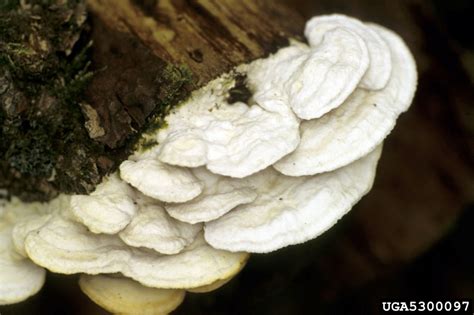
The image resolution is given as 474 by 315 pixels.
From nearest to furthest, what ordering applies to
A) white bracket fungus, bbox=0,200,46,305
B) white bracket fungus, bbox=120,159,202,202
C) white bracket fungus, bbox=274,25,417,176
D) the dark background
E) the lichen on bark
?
white bracket fungus, bbox=120,159,202,202 < white bracket fungus, bbox=274,25,417,176 < white bracket fungus, bbox=0,200,46,305 < the lichen on bark < the dark background

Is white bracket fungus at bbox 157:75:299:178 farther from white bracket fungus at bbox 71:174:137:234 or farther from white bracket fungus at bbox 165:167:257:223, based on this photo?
white bracket fungus at bbox 71:174:137:234

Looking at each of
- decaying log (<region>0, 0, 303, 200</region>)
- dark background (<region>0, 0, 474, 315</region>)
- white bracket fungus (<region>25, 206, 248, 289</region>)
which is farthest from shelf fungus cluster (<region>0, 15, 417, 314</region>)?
dark background (<region>0, 0, 474, 315</region>)

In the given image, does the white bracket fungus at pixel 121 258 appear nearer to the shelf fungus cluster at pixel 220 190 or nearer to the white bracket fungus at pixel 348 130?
the shelf fungus cluster at pixel 220 190

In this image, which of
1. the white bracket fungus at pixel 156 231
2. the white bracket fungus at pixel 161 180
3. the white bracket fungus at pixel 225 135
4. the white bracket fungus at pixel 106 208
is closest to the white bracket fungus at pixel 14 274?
the white bracket fungus at pixel 106 208

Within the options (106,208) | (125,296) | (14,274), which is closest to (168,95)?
(106,208)

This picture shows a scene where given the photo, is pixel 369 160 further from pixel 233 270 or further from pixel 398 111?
pixel 233 270

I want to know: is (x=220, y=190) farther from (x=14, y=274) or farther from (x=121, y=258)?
(x=14, y=274)

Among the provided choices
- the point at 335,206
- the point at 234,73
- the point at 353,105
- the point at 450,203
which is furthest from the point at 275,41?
the point at 450,203
